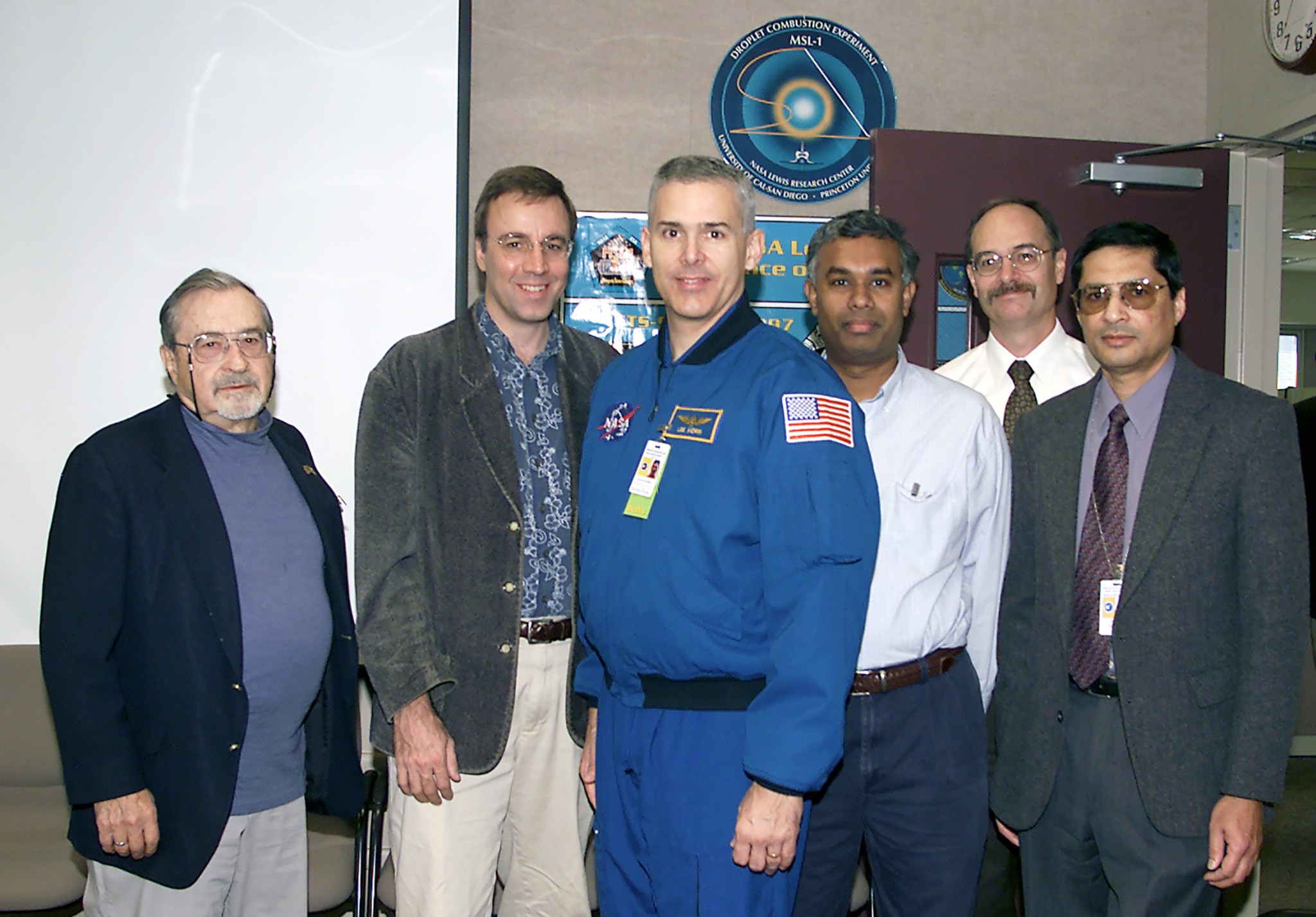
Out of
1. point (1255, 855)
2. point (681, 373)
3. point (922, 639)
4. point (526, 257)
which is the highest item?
point (526, 257)

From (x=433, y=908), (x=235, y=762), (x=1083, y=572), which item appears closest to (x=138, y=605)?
(x=235, y=762)

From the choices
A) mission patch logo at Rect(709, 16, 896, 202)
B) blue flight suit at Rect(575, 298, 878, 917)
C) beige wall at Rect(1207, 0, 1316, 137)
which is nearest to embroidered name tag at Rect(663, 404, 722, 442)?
blue flight suit at Rect(575, 298, 878, 917)

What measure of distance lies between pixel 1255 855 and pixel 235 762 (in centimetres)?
195

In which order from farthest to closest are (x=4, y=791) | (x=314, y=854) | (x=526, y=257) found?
(x=4, y=791) < (x=314, y=854) < (x=526, y=257)

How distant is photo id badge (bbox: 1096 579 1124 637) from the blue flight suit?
602 millimetres

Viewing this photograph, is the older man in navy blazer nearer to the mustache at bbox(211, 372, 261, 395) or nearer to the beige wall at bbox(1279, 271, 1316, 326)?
the mustache at bbox(211, 372, 261, 395)

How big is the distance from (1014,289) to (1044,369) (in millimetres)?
227

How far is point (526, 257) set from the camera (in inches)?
83.5

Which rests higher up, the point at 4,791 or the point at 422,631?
the point at 422,631

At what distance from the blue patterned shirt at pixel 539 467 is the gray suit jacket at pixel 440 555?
5cm

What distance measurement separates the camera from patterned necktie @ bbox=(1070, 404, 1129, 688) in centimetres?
191

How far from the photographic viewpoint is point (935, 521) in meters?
2.03

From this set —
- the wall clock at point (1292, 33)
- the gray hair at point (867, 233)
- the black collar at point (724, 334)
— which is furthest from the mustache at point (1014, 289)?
the wall clock at point (1292, 33)

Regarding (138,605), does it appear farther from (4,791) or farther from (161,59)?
(161,59)
